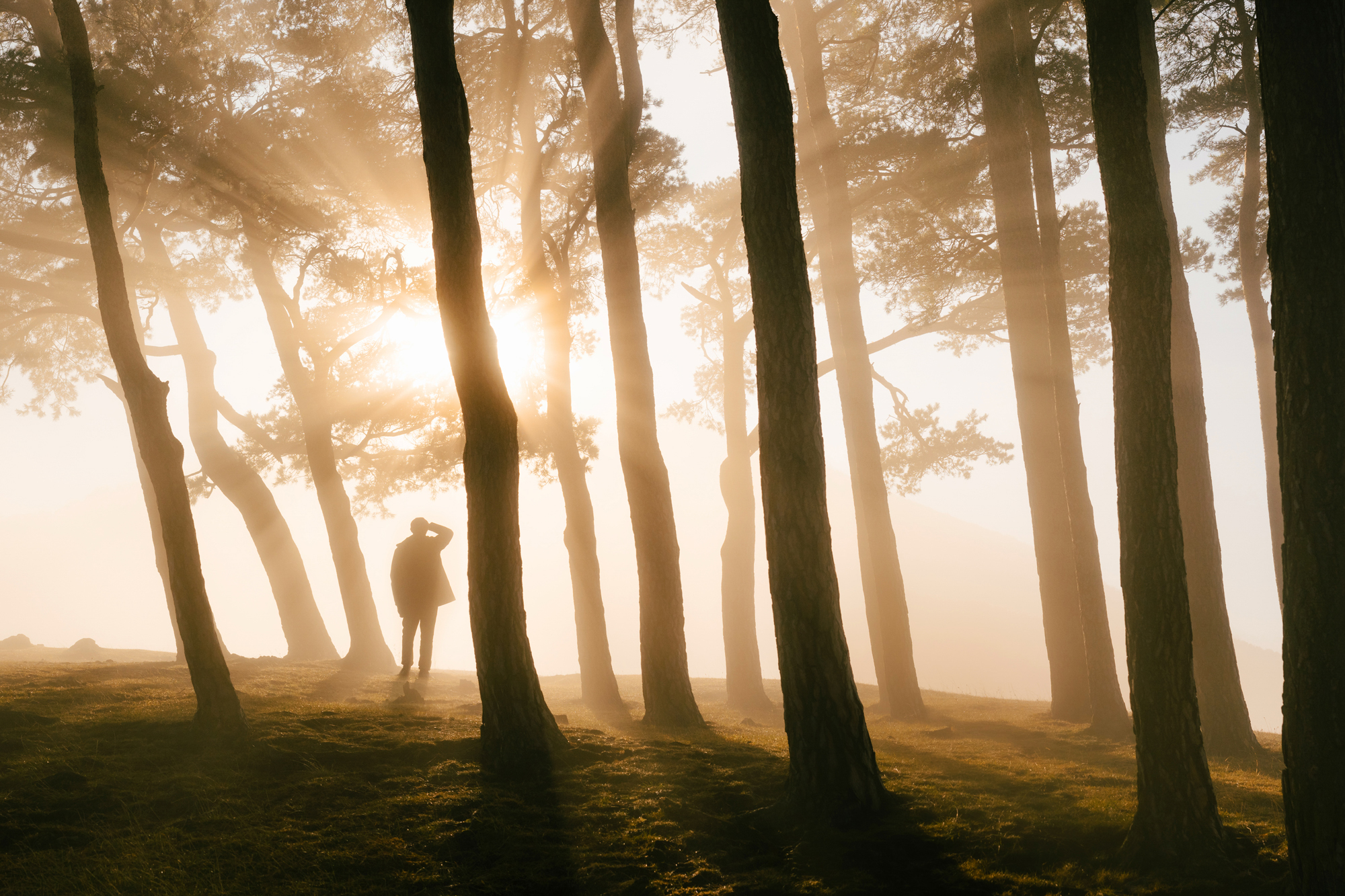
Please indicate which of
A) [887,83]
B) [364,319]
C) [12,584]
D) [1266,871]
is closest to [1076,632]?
[1266,871]

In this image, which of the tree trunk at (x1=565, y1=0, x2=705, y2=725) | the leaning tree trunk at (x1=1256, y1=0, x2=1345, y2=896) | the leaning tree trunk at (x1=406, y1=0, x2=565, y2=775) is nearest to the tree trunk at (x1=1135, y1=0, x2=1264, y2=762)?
the leaning tree trunk at (x1=1256, y1=0, x2=1345, y2=896)

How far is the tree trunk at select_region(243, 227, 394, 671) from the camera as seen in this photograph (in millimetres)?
12195

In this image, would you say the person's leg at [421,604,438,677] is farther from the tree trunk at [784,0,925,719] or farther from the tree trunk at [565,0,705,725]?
the tree trunk at [784,0,925,719]

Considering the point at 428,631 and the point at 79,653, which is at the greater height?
the point at 428,631

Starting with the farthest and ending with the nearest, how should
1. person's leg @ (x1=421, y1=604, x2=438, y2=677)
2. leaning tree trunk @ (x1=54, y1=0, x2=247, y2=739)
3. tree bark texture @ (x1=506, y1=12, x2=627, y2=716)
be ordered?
1. tree bark texture @ (x1=506, y1=12, x2=627, y2=716)
2. person's leg @ (x1=421, y1=604, x2=438, y2=677)
3. leaning tree trunk @ (x1=54, y1=0, x2=247, y2=739)

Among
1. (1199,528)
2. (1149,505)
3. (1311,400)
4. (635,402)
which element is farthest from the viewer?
Result: (635,402)

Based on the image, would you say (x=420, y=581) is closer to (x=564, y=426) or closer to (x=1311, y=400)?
(x=564, y=426)

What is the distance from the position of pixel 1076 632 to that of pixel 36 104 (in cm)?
1329

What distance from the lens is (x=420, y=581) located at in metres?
8.44

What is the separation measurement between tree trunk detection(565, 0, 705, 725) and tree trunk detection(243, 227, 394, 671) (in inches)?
251

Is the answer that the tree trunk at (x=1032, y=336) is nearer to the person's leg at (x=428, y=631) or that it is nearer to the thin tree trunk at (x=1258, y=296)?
the thin tree trunk at (x=1258, y=296)

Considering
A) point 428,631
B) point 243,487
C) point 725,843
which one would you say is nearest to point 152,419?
point 428,631

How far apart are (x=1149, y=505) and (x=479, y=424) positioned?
4001 mm

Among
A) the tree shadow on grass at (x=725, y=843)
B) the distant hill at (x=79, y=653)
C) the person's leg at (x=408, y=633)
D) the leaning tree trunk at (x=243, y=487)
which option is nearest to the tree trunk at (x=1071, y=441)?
the tree shadow on grass at (x=725, y=843)
